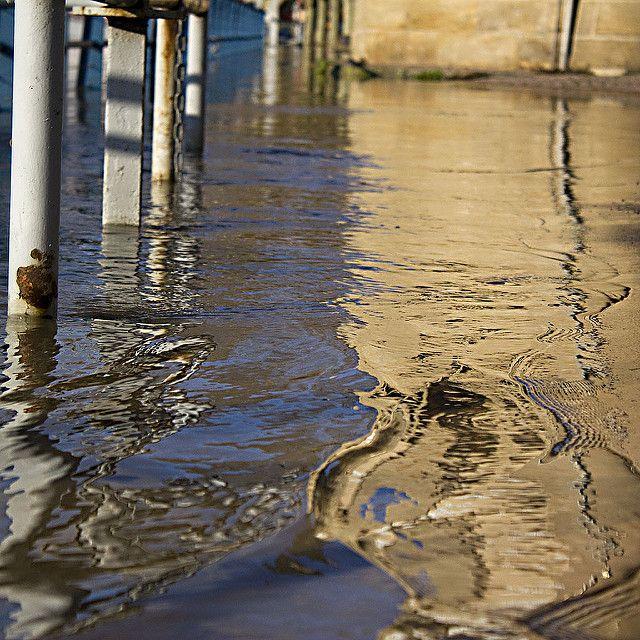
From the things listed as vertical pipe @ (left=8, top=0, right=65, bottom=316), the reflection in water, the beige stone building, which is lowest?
the reflection in water

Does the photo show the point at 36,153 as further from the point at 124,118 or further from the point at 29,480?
the point at 124,118

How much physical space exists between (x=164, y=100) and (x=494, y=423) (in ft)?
10.7

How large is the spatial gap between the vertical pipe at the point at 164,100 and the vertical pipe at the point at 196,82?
45.9 inches

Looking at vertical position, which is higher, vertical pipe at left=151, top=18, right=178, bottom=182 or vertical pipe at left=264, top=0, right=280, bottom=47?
vertical pipe at left=264, top=0, right=280, bottom=47

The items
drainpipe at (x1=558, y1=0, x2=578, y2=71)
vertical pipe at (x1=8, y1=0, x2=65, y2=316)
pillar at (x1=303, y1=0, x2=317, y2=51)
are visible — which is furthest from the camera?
pillar at (x1=303, y1=0, x2=317, y2=51)

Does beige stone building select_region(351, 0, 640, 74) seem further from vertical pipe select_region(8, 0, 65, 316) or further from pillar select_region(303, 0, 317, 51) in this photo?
pillar select_region(303, 0, 317, 51)

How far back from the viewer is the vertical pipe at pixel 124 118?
407 cm

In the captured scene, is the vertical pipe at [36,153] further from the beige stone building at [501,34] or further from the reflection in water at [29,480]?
the beige stone building at [501,34]

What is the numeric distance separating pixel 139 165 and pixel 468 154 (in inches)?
154

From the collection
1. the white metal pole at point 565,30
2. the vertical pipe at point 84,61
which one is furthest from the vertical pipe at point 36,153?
the white metal pole at point 565,30

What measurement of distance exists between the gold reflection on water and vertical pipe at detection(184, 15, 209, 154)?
1.66 meters

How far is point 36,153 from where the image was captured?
2.78 m

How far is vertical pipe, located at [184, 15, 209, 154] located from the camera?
6465mm

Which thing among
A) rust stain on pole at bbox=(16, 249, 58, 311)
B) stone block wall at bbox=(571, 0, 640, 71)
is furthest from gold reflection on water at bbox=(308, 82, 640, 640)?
stone block wall at bbox=(571, 0, 640, 71)
